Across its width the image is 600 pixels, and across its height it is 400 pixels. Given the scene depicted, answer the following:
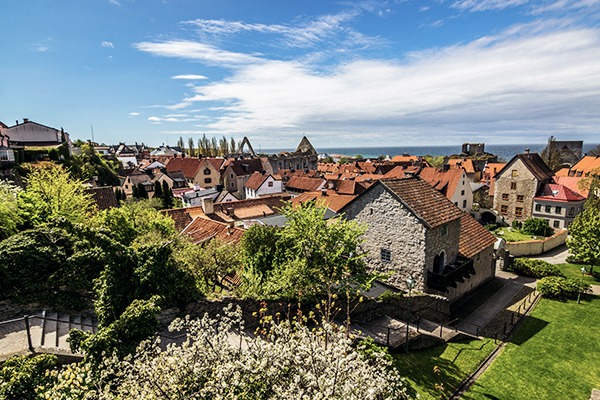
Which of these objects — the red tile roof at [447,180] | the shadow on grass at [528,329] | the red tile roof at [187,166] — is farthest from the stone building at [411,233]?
the red tile roof at [187,166]

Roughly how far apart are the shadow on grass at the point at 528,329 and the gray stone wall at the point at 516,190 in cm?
3268

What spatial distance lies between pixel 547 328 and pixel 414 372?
13.8m

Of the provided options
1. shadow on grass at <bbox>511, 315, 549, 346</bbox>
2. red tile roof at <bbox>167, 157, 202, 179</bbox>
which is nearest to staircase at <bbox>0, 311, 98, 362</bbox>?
shadow on grass at <bbox>511, 315, 549, 346</bbox>

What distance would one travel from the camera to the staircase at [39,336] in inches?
425

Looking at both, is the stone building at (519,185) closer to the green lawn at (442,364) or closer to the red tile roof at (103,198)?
the green lawn at (442,364)

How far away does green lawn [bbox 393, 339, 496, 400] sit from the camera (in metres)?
13.6

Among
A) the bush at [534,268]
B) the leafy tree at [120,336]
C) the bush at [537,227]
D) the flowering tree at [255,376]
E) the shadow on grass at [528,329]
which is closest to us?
the flowering tree at [255,376]

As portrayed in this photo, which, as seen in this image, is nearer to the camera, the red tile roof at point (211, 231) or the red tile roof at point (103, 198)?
the red tile roof at point (211, 231)

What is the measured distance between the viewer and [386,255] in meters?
22.4

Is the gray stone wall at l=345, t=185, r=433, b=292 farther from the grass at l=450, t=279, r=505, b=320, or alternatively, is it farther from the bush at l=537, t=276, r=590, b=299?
the bush at l=537, t=276, r=590, b=299

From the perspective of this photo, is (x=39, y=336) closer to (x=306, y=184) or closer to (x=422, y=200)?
(x=422, y=200)

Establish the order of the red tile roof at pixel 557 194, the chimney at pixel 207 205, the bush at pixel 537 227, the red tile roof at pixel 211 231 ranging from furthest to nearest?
the bush at pixel 537 227 → the red tile roof at pixel 557 194 → the chimney at pixel 207 205 → the red tile roof at pixel 211 231

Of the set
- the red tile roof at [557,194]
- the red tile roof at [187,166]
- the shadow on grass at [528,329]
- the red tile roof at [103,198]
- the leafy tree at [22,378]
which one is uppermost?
the red tile roof at [187,166]

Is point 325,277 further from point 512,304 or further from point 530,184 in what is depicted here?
point 530,184
